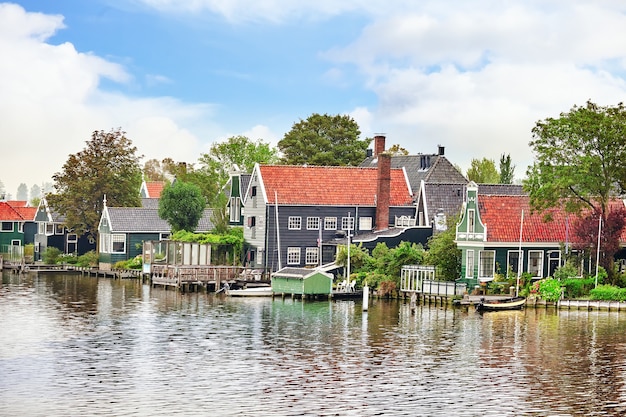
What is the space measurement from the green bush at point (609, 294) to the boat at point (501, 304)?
15.7ft

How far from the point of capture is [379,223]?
91.5 metres

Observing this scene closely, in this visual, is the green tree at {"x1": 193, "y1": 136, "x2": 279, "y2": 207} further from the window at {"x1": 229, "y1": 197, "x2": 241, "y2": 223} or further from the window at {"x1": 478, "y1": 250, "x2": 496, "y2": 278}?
the window at {"x1": 478, "y1": 250, "x2": 496, "y2": 278}

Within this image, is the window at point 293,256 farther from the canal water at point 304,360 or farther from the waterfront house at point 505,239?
the waterfront house at point 505,239

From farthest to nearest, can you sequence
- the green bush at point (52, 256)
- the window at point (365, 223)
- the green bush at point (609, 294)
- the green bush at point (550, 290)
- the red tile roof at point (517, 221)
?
the green bush at point (52, 256), the window at point (365, 223), the red tile roof at point (517, 221), the green bush at point (550, 290), the green bush at point (609, 294)

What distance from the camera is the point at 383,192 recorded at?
91.9 metres

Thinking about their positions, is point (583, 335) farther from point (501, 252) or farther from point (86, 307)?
point (86, 307)

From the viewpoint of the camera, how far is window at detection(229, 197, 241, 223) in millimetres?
97688

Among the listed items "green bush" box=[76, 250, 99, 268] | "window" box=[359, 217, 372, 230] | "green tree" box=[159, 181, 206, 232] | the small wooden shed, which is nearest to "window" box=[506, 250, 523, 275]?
the small wooden shed

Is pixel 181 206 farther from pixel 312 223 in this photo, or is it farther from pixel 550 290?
pixel 550 290

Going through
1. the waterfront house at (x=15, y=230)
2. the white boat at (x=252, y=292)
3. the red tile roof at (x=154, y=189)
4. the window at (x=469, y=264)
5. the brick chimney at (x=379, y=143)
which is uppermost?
the brick chimney at (x=379, y=143)

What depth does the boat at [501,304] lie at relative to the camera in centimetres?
6856

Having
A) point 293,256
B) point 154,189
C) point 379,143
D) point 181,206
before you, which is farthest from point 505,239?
point 154,189

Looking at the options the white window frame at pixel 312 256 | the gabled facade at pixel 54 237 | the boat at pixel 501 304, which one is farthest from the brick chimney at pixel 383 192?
the gabled facade at pixel 54 237

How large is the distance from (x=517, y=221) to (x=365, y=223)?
62.9ft
